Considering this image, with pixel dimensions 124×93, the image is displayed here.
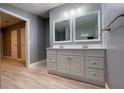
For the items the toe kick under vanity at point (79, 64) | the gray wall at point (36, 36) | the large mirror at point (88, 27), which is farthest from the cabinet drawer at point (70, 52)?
the gray wall at point (36, 36)

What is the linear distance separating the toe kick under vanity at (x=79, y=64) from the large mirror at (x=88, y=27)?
61 cm

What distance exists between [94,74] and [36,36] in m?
3.01

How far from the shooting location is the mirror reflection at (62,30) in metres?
3.34

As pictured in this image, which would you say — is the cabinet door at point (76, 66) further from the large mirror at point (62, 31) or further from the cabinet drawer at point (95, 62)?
the large mirror at point (62, 31)

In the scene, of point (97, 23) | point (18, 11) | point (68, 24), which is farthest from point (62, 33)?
point (18, 11)

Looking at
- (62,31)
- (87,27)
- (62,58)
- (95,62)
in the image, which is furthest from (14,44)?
(95,62)

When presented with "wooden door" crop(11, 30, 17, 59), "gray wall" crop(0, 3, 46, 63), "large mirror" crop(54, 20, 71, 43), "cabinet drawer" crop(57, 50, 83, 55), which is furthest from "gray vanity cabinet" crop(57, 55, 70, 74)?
"wooden door" crop(11, 30, 17, 59)

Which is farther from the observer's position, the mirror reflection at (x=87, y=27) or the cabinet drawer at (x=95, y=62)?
the mirror reflection at (x=87, y=27)

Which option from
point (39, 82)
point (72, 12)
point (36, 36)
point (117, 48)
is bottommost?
point (39, 82)

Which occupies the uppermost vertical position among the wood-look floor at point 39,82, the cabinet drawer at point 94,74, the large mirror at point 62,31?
the large mirror at point 62,31

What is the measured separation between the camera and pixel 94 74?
2.24 m

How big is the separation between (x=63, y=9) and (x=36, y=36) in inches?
67.3

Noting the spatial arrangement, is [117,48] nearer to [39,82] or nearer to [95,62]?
[95,62]

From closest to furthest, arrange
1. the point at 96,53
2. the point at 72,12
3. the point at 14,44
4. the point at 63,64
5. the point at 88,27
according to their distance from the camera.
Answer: the point at 96,53 → the point at 63,64 → the point at 88,27 → the point at 72,12 → the point at 14,44
